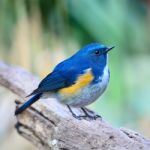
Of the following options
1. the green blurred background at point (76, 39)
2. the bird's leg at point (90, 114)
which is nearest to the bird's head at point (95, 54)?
the bird's leg at point (90, 114)

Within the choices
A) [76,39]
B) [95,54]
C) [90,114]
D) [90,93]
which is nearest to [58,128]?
[90,93]

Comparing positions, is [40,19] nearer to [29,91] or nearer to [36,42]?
[36,42]

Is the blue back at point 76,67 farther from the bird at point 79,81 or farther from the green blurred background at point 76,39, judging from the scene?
the green blurred background at point 76,39

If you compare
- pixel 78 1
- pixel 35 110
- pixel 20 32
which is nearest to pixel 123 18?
pixel 78 1

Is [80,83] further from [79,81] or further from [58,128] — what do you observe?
[58,128]

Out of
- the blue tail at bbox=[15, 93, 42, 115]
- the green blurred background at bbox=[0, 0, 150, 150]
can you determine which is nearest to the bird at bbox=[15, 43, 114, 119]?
the blue tail at bbox=[15, 93, 42, 115]

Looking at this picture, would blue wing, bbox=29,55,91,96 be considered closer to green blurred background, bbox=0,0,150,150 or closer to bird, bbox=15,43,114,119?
bird, bbox=15,43,114,119
